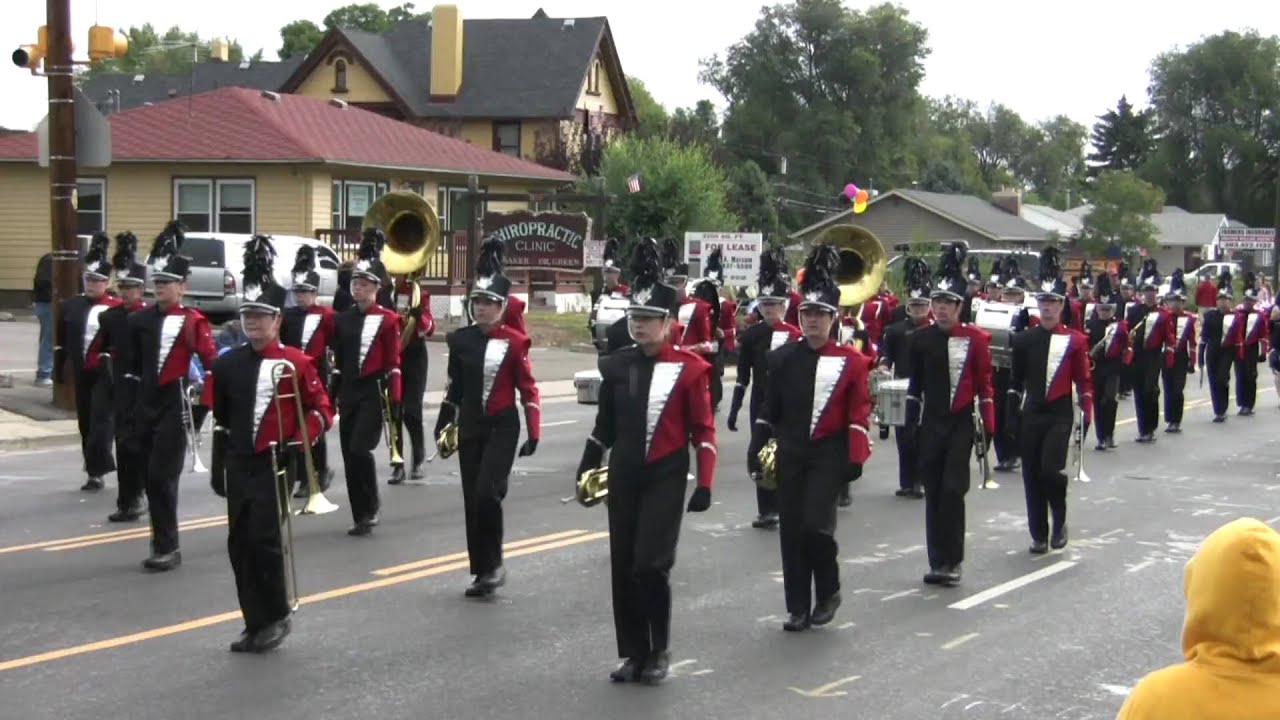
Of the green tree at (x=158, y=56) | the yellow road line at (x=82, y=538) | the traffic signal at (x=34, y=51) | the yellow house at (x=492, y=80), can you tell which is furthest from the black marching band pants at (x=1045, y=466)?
the green tree at (x=158, y=56)

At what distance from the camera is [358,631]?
9.55 meters

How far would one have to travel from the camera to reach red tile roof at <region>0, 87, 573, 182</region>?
38406mm

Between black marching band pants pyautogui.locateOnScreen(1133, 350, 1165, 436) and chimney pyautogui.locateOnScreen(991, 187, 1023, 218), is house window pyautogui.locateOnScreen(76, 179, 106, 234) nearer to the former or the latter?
black marching band pants pyautogui.locateOnScreen(1133, 350, 1165, 436)

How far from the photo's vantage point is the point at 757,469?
10500 millimetres

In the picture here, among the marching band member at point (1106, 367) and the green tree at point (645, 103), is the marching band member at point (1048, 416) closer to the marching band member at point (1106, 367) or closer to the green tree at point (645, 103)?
the marching band member at point (1106, 367)

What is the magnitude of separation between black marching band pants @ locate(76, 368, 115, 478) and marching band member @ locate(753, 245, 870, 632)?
6283 millimetres

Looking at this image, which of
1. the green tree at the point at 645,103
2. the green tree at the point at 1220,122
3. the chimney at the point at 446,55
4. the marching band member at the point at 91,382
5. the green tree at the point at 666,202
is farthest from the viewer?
the green tree at the point at 1220,122

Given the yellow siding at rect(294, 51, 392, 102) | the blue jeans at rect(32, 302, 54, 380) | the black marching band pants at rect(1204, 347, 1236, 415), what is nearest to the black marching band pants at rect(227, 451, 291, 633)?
the blue jeans at rect(32, 302, 54, 380)

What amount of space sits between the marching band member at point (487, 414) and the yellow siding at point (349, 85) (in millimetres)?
48910

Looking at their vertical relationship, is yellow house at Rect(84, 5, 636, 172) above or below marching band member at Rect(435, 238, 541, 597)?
above

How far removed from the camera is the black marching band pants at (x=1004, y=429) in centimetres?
1808

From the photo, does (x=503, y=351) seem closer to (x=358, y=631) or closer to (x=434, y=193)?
(x=358, y=631)

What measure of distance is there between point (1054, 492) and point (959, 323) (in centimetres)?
162

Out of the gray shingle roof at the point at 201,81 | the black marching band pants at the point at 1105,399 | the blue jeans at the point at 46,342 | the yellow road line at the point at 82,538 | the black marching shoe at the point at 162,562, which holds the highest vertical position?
the gray shingle roof at the point at 201,81
